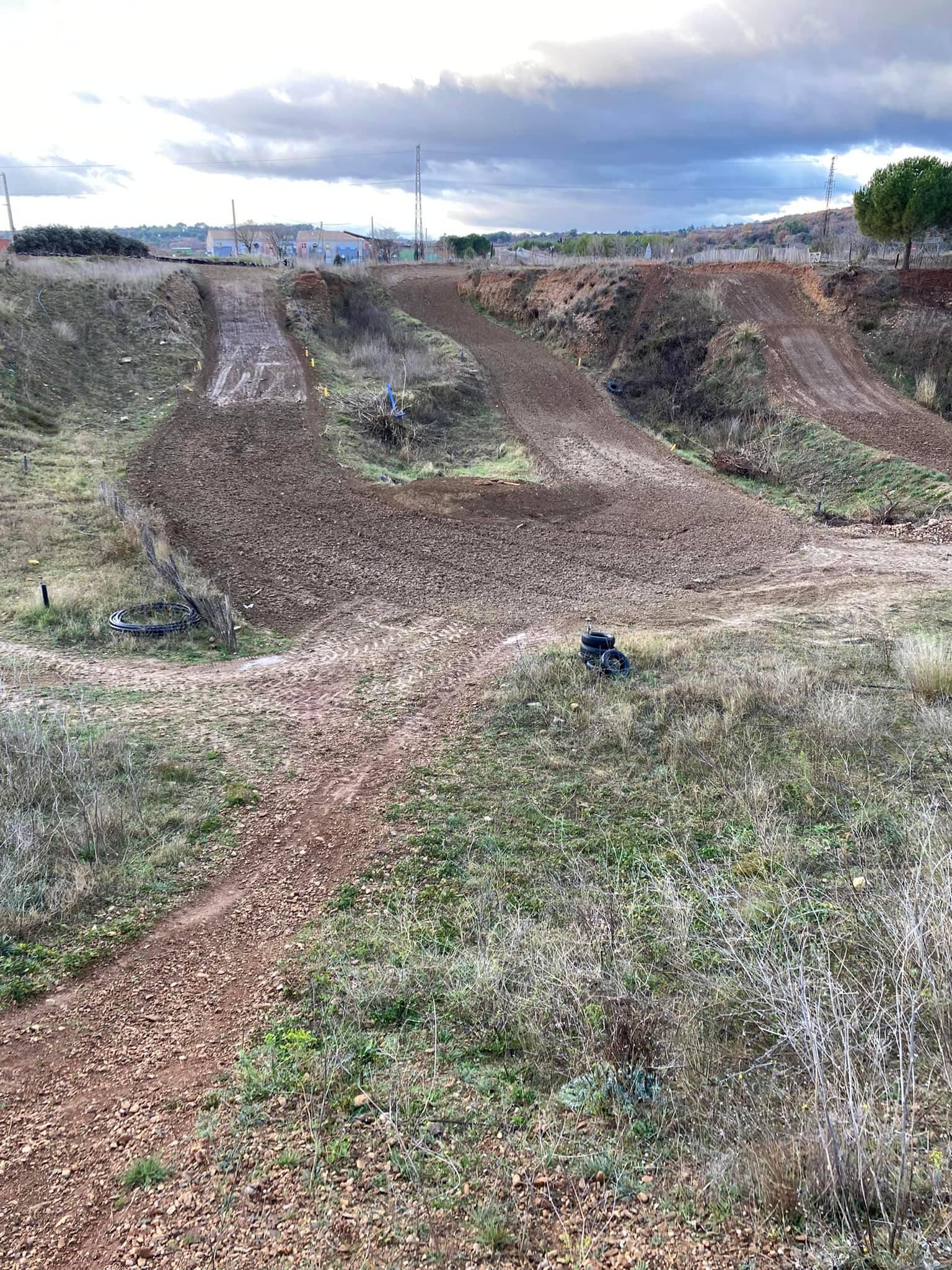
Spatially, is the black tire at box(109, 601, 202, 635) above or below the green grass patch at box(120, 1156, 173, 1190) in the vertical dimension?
above

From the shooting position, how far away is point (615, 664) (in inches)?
347

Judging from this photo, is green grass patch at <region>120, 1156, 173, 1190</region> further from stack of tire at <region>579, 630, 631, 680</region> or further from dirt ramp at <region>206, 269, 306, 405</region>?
dirt ramp at <region>206, 269, 306, 405</region>

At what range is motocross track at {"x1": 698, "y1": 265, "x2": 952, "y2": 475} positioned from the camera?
62.3 ft

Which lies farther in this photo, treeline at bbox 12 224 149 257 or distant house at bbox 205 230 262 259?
distant house at bbox 205 230 262 259

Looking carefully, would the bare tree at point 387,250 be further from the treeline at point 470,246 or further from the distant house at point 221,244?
the distant house at point 221,244

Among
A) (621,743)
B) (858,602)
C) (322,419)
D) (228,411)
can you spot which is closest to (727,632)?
(858,602)

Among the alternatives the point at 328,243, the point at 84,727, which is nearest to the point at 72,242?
the point at 84,727

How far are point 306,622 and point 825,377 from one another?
62.8 ft

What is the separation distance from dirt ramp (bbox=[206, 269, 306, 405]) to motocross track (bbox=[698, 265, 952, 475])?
14469 millimetres

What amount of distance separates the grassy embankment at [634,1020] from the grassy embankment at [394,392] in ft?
41.4

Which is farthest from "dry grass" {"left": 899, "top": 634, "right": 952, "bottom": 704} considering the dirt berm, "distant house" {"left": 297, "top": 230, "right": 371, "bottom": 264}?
"distant house" {"left": 297, "top": 230, "right": 371, "bottom": 264}

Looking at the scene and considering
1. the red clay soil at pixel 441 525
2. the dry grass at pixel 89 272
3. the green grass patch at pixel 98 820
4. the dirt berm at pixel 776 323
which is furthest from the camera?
the dry grass at pixel 89 272

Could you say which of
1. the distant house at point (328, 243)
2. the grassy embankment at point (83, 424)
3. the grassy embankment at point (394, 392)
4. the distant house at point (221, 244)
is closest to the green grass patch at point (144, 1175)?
the grassy embankment at point (83, 424)

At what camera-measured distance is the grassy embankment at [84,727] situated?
4973 millimetres
